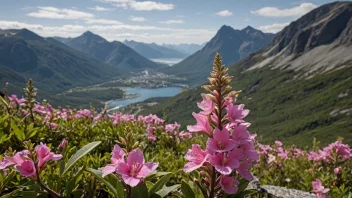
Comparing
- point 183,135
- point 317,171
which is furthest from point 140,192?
point 183,135

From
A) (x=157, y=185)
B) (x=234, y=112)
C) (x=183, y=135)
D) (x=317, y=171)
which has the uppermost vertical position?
(x=234, y=112)

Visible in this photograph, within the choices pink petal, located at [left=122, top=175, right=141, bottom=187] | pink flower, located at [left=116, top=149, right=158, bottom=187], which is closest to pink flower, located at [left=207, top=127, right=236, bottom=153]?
pink flower, located at [left=116, top=149, right=158, bottom=187]

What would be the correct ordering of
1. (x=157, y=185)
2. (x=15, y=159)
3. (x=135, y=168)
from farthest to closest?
(x=157, y=185) → (x=15, y=159) → (x=135, y=168)

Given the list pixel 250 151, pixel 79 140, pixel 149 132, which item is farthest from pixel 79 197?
pixel 149 132

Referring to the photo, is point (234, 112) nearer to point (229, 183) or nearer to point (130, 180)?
point (229, 183)

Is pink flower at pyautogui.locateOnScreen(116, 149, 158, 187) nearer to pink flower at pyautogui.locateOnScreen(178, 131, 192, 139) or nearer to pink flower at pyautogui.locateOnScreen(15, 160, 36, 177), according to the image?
pink flower at pyautogui.locateOnScreen(15, 160, 36, 177)

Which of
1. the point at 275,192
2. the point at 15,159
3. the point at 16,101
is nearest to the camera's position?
the point at 15,159

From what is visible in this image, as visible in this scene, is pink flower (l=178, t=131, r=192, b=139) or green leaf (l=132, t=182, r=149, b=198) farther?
pink flower (l=178, t=131, r=192, b=139)

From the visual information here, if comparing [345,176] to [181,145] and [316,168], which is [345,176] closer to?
[316,168]
